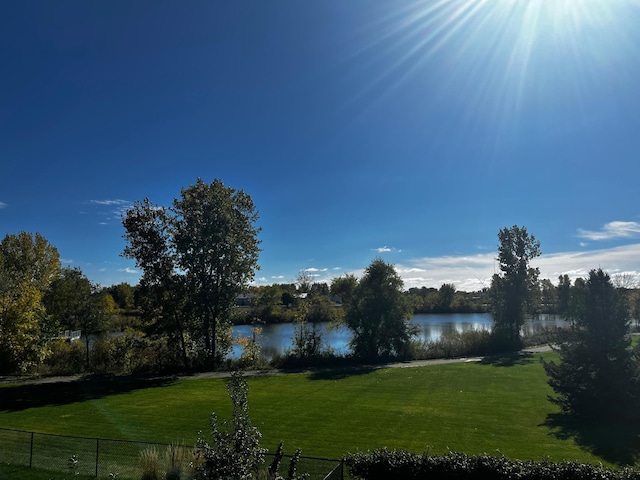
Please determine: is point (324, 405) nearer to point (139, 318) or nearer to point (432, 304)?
point (139, 318)

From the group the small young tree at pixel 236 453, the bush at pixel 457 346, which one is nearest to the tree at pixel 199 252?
the bush at pixel 457 346

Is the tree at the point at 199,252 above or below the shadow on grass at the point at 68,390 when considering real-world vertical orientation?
above

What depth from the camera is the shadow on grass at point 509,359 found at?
31.9 m

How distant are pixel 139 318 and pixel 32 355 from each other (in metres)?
7.61

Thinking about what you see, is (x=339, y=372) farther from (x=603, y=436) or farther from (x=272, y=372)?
(x=603, y=436)

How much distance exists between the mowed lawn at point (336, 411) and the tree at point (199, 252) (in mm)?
5987

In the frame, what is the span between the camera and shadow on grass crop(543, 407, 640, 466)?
455 inches

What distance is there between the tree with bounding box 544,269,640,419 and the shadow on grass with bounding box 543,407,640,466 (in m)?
0.61

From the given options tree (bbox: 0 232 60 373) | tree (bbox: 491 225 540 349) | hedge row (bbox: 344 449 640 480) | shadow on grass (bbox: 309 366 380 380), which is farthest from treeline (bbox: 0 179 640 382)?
hedge row (bbox: 344 449 640 480)

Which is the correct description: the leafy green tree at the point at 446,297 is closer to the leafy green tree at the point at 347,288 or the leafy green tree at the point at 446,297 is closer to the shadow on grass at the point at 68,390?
the leafy green tree at the point at 347,288

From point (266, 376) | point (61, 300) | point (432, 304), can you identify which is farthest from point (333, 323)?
point (432, 304)

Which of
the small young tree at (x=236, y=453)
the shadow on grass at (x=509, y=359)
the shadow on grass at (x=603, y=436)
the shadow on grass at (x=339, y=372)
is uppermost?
the small young tree at (x=236, y=453)

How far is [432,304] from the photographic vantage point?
104 meters

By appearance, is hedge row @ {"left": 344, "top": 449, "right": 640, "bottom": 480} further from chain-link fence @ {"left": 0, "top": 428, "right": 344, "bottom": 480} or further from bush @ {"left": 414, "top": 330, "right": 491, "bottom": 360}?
bush @ {"left": 414, "top": 330, "right": 491, "bottom": 360}
